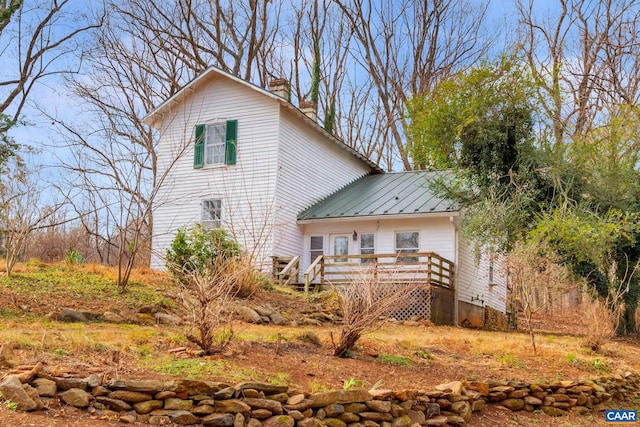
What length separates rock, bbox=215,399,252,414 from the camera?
529 centimetres

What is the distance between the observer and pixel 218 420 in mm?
5184

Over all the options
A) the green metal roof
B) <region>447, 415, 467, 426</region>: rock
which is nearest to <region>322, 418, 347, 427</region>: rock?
<region>447, 415, 467, 426</region>: rock

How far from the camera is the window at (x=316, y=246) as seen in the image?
19297 millimetres

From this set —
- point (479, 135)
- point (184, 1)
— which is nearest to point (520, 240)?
point (479, 135)

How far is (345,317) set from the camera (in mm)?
7648

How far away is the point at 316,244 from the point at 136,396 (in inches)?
570

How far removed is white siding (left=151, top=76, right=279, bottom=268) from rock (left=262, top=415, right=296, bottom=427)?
12.1m

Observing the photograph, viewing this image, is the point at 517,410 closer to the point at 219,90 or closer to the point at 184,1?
the point at 219,90

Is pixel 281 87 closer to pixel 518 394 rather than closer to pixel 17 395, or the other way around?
pixel 518 394

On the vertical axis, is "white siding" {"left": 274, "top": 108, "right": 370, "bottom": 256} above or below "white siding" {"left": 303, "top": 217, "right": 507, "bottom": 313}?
above

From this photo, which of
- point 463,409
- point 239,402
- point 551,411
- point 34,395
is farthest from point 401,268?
point 34,395

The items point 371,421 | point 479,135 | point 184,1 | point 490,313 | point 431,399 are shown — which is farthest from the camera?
point 184,1

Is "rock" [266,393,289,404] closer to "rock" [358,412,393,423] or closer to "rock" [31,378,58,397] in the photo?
"rock" [358,412,393,423]

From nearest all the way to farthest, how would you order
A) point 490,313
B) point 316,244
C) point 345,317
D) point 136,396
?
1. point 136,396
2. point 345,317
3. point 316,244
4. point 490,313
